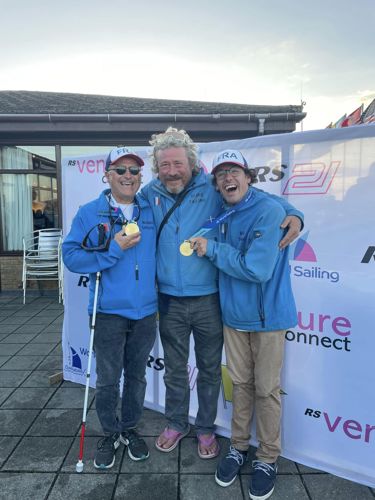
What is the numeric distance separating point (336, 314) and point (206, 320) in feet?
2.75

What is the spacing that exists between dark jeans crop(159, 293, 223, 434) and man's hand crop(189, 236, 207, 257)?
0.37 m

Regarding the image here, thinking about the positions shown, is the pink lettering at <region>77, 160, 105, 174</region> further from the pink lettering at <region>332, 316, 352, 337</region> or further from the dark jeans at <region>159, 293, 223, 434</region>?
the pink lettering at <region>332, 316, 352, 337</region>

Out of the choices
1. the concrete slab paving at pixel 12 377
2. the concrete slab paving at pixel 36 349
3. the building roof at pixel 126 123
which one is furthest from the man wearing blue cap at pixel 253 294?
the building roof at pixel 126 123

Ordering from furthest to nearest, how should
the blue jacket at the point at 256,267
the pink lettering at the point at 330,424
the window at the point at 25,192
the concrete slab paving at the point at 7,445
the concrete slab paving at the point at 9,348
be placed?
1. the window at the point at 25,192
2. the concrete slab paving at the point at 9,348
3. the concrete slab paving at the point at 7,445
4. the pink lettering at the point at 330,424
5. the blue jacket at the point at 256,267

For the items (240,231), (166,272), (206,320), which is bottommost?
(206,320)

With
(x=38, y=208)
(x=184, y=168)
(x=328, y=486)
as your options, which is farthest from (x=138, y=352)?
(x=38, y=208)

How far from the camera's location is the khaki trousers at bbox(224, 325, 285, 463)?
2.27 metres

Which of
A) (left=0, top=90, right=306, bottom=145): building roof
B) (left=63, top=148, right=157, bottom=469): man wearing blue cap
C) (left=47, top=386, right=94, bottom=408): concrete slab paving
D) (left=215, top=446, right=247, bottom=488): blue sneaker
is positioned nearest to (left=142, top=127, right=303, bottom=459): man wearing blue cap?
(left=63, top=148, right=157, bottom=469): man wearing blue cap

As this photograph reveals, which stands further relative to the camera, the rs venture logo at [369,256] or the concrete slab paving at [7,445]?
the concrete slab paving at [7,445]

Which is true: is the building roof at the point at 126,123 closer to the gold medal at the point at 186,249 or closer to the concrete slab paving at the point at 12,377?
the concrete slab paving at the point at 12,377

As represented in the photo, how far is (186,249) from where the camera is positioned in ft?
Result: 7.50

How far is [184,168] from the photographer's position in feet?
7.86

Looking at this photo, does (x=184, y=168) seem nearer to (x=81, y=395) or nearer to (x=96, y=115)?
(x=81, y=395)

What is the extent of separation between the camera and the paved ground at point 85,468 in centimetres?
228
